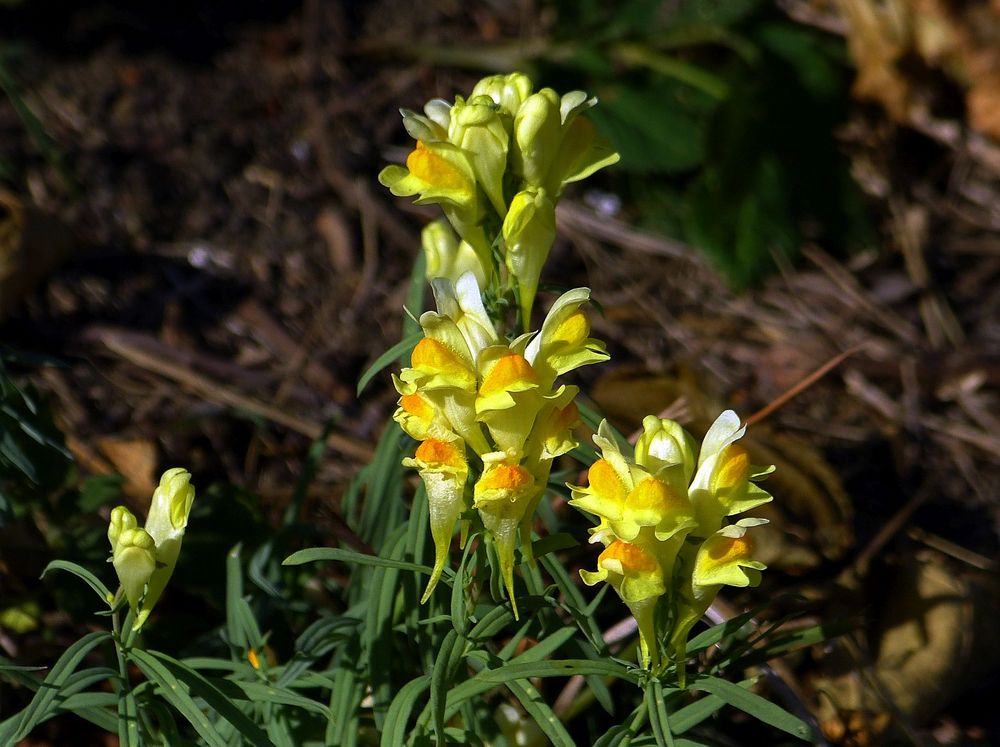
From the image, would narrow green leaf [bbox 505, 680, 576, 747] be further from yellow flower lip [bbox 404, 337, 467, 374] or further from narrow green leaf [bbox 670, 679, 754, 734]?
yellow flower lip [bbox 404, 337, 467, 374]

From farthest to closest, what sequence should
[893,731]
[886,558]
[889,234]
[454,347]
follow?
[889,234]
[886,558]
[893,731]
[454,347]

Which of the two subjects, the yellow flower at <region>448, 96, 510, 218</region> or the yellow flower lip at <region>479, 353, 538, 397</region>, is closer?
the yellow flower lip at <region>479, 353, 538, 397</region>

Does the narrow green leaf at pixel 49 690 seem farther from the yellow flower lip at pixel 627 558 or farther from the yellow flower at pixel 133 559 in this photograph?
the yellow flower lip at pixel 627 558

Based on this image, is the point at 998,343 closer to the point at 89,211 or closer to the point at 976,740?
the point at 976,740

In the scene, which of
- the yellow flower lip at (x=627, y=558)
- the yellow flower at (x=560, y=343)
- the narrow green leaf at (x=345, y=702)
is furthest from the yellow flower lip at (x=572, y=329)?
the narrow green leaf at (x=345, y=702)

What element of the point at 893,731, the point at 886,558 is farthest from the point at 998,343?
the point at 893,731

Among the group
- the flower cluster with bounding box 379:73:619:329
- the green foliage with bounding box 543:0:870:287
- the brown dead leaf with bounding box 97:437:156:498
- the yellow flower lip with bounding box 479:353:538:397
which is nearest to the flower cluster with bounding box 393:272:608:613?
the yellow flower lip with bounding box 479:353:538:397

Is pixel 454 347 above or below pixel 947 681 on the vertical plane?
above
